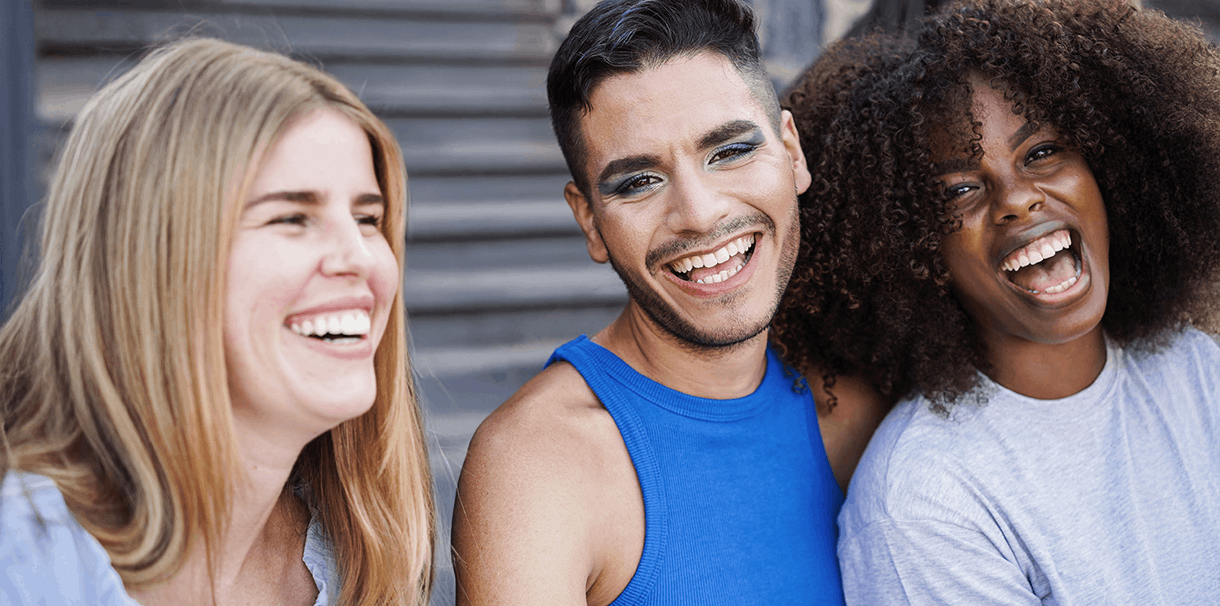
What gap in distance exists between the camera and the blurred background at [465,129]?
346cm

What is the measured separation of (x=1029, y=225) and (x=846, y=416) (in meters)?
0.65

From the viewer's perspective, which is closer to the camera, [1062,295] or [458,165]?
[1062,295]

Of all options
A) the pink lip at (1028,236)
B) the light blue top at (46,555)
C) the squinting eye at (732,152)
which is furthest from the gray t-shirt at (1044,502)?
the light blue top at (46,555)

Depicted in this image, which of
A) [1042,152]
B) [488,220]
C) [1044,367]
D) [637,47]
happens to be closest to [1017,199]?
[1042,152]

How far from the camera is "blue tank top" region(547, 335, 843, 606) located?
1.85 meters

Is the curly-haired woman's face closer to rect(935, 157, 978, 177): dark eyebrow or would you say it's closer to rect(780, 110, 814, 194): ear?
rect(935, 157, 978, 177): dark eyebrow

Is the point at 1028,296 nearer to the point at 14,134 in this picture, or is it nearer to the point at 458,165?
the point at 458,165

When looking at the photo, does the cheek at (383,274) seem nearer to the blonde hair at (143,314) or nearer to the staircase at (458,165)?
the blonde hair at (143,314)

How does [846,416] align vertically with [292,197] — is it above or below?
Answer: below

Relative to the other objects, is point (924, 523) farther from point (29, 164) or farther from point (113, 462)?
point (29, 164)

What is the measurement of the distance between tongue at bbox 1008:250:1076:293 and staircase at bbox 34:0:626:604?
206cm

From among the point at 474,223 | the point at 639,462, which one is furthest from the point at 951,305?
the point at 474,223

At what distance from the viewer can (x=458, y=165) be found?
3.75 m

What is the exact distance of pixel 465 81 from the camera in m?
3.91
